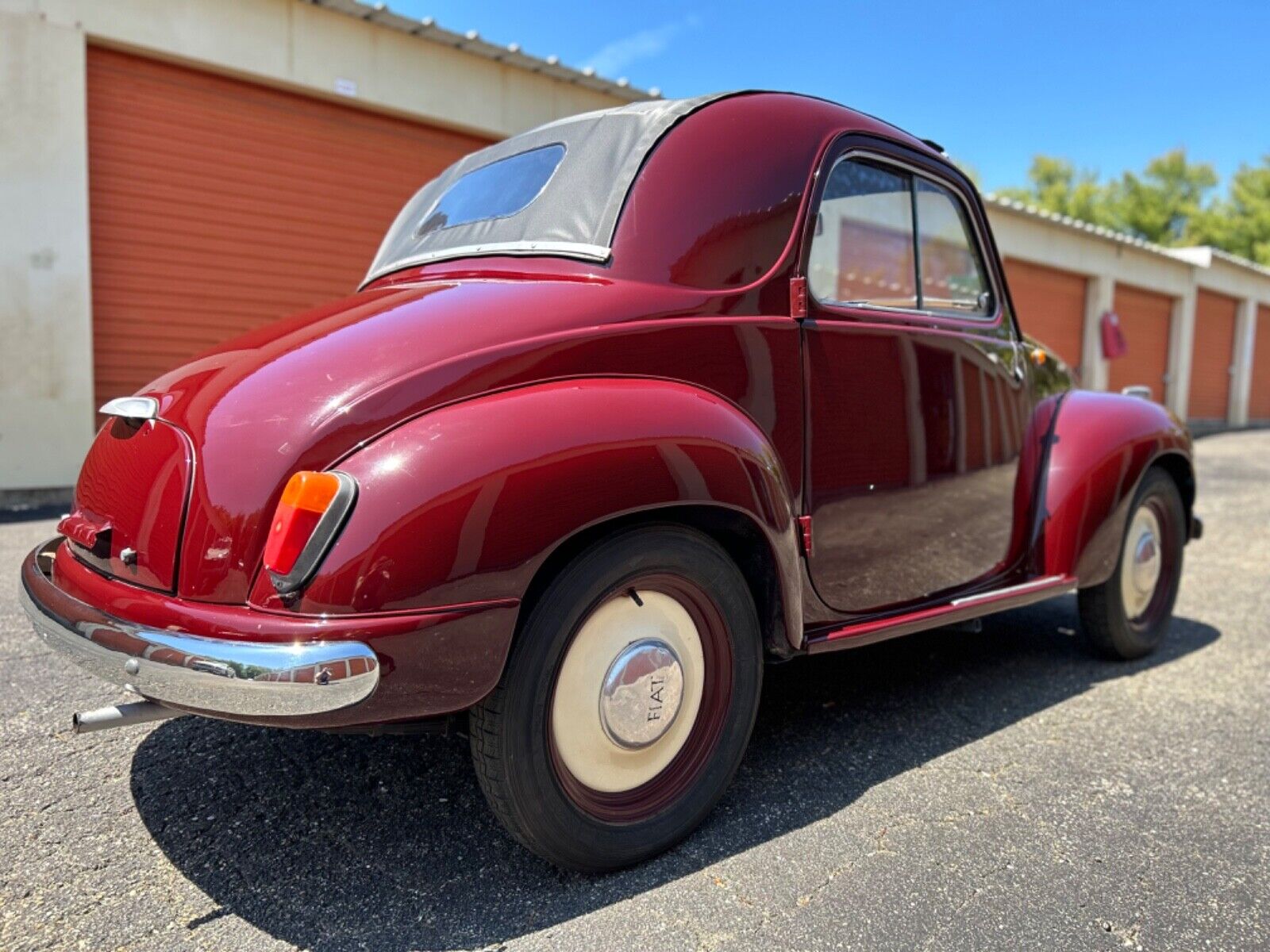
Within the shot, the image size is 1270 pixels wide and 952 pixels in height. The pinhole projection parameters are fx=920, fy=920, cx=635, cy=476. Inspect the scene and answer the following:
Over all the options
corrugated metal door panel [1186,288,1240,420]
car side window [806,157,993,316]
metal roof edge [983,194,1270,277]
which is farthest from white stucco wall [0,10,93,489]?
corrugated metal door panel [1186,288,1240,420]

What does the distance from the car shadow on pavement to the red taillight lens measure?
2.44 ft

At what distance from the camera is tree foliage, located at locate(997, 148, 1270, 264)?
37094 mm

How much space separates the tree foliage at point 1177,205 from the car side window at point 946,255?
133 feet

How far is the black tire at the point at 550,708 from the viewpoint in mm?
1829

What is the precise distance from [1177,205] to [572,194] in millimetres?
45492

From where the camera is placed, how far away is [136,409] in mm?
2041

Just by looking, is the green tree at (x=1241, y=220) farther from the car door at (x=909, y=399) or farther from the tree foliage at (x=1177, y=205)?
the car door at (x=909, y=399)

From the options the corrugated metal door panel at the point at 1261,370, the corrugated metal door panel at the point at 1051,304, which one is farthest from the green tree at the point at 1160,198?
the corrugated metal door panel at the point at 1051,304

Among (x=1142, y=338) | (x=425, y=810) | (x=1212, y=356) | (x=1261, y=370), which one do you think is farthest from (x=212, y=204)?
(x=1261, y=370)

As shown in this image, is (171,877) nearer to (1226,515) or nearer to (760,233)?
(760,233)

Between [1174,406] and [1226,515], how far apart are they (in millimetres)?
11039

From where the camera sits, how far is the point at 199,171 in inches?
281

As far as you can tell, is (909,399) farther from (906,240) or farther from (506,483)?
(506,483)

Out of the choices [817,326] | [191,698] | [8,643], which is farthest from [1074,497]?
[8,643]
